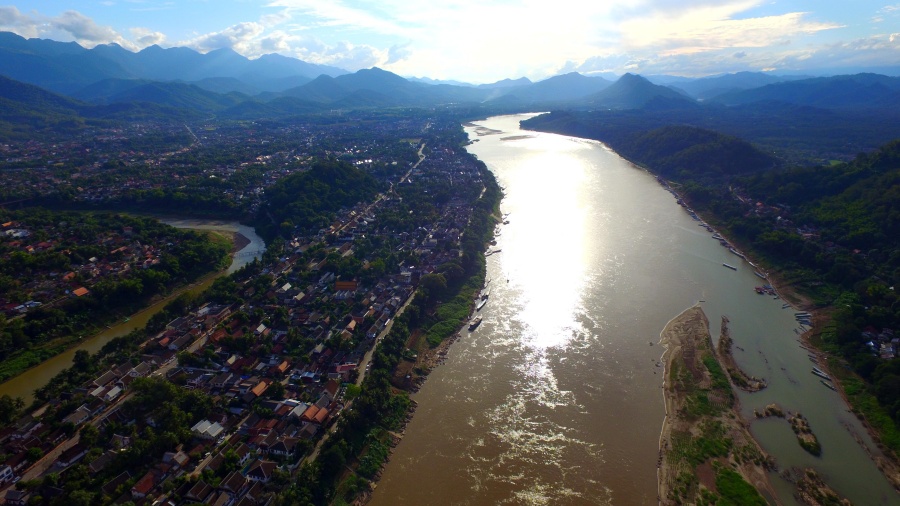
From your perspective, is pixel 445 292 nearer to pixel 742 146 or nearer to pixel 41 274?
pixel 41 274

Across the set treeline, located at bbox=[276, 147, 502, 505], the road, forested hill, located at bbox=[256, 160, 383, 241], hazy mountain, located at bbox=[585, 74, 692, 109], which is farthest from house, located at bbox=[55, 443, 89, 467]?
hazy mountain, located at bbox=[585, 74, 692, 109]

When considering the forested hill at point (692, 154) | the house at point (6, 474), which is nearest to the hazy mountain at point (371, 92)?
the forested hill at point (692, 154)

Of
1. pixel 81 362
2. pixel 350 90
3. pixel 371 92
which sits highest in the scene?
pixel 350 90

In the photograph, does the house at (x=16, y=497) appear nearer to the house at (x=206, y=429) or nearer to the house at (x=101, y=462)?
the house at (x=101, y=462)

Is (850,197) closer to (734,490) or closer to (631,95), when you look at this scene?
(734,490)

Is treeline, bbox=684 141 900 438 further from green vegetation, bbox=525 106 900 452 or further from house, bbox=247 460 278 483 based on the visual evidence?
house, bbox=247 460 278 483

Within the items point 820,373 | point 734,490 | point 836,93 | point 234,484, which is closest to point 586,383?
point 734,490
